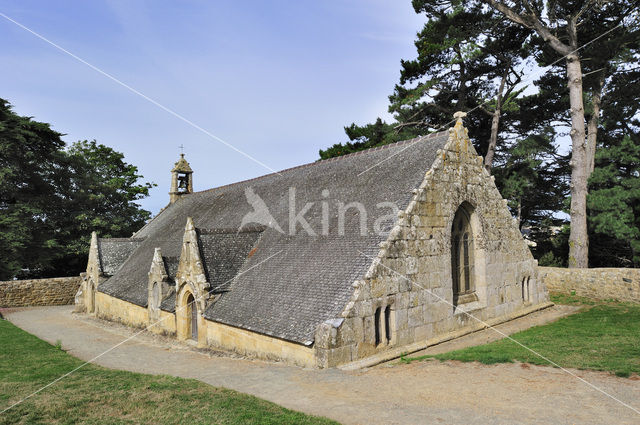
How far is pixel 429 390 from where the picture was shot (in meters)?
8.50

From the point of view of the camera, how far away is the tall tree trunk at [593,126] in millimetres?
25625

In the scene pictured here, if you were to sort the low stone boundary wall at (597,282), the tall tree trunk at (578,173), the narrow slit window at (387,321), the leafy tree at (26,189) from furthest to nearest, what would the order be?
the leafy tree at (26,189) → the tall tree trunk at (578,173) → the low stone boundary wall at (597,282) → the narrow slit window at (387,321)

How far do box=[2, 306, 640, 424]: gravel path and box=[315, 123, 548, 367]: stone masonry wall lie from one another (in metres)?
1.04

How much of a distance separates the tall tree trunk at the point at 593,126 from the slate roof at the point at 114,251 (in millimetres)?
28374

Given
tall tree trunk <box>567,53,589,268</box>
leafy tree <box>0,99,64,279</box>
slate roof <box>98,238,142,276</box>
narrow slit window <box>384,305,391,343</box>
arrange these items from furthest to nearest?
leafy tree <box>0,99,64,279</box>
slate roof <box>98,238,142,276</box>
tall tree trunk <box>567,53,589,268</box>
narrow slit window <box>384,305,391,343</box>

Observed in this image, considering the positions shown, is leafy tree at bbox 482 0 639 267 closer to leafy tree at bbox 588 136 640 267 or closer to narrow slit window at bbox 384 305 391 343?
leafy tree at bbox 588 136 640 267

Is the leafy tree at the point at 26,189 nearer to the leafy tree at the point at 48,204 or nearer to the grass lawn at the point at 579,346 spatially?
the leafy tree at the point at 48,204

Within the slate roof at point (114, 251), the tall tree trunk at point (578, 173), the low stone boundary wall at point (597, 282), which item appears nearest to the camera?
the low stone boundary wall at point (597, 282)

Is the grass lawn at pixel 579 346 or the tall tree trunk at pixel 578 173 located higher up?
the tall tree trunk at pixel 578 173

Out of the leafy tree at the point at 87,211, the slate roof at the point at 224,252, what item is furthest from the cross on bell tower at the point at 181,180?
the slate roof at the point at 224,252

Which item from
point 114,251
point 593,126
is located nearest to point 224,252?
point 114,251

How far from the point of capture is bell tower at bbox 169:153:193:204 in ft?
102

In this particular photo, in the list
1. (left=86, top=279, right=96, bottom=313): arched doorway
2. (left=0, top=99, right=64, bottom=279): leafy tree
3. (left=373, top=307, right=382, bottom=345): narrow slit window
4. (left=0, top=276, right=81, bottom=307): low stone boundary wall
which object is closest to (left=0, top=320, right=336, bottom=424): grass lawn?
(left=373, top=307, right=382, bottom=345): narrow slit window

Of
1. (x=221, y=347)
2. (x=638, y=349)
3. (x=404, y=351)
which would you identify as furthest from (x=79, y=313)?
(x=638, y=349)
